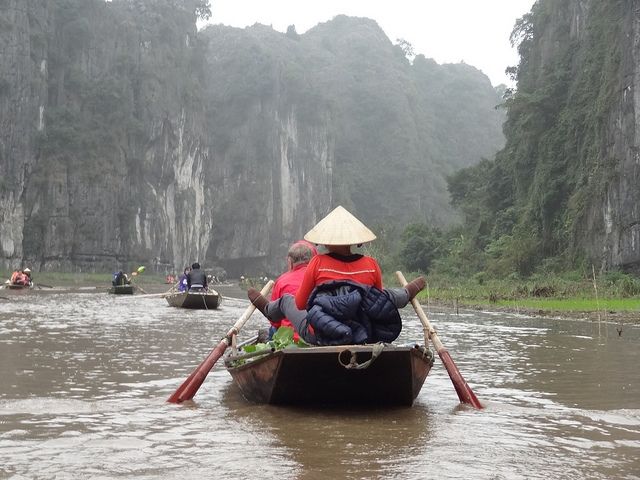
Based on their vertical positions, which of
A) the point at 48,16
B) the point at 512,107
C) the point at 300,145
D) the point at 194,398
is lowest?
the point at 194,398

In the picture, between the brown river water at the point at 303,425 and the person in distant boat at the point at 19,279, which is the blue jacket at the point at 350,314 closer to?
the brown river water at the point at 303,425

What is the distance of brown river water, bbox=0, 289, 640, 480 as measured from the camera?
3549 millimetres

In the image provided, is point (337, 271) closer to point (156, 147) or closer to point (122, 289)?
point (122, 289)

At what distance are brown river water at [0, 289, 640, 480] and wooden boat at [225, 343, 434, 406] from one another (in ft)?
0.38

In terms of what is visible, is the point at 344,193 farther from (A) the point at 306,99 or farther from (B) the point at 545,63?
(B) the point at 545,63

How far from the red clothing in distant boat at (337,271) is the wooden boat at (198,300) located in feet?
42.8

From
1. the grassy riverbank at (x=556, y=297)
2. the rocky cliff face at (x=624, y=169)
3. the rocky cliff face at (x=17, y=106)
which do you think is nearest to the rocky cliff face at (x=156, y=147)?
the rocky cliff face at (x=17, y=106)

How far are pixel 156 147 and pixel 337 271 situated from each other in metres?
55.6

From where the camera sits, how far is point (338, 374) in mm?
4828

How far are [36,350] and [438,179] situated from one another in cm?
8337

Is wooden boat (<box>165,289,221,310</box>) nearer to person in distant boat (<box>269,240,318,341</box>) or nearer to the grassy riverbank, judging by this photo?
the grassy riverbank

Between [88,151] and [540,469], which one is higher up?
[88,151]

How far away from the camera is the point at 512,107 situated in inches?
1369

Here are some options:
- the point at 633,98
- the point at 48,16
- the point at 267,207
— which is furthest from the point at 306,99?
the point at 633,98
